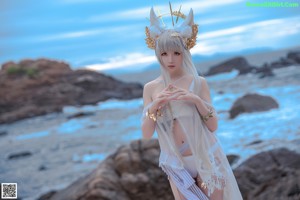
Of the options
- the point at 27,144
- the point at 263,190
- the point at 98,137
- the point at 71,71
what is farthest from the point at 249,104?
the point at 71,71

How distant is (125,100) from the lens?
25.0 meters

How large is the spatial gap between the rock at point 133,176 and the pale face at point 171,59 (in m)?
3.02

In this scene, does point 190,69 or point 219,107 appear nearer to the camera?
point 190,69

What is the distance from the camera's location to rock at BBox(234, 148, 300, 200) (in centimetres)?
411

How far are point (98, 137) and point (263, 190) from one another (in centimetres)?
960

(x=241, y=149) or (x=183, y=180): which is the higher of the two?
(x=183, y=180)

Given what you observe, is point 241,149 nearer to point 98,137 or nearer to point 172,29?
point 98,137

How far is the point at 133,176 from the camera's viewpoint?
18.8 ft

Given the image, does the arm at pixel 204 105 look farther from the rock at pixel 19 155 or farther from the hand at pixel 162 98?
the rock at pixel 19 155

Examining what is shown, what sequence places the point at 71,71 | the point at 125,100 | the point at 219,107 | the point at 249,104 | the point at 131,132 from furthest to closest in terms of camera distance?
the point at 71,71, the point at 125,100, the point at 219,107, the point at 131,132, the point at 249,104

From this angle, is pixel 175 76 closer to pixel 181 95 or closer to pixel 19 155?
pixel 181 95


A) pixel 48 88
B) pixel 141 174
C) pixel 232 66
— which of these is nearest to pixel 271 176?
pixel 141 174

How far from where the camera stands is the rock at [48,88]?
24.4 m

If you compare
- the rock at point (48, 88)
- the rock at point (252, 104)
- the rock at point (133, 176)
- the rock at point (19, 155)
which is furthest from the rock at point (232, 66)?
the rock at point (133, 176)
